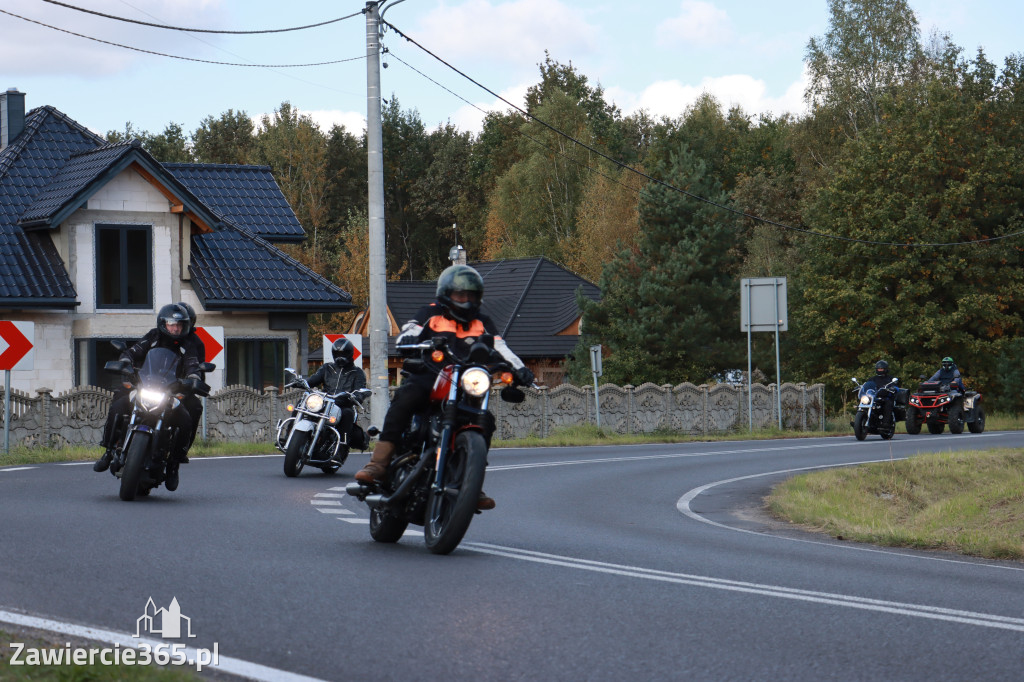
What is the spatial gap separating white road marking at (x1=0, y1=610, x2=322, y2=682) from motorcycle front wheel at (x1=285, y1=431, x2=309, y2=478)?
9930mm

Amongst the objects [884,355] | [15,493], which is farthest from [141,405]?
[884,355]

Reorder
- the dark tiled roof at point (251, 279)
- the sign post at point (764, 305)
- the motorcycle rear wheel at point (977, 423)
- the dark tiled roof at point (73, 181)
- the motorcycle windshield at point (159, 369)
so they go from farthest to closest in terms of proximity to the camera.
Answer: the motorcycle rear wheel at point (977, 423) → the sign post at point (764, 305) → the dark tiled roof at point (251, 279) → the dark tiled roof at point (73, 181) → the motorcycle windshield at point (159, 369)

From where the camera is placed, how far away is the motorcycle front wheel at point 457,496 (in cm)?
838

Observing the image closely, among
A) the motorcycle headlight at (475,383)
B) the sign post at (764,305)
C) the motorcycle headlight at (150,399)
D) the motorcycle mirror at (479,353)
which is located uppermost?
the sign post at (764,305)

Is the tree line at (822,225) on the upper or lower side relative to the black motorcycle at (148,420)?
upper

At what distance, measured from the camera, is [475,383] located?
8445 mm

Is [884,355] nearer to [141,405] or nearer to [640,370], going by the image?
[640,370]

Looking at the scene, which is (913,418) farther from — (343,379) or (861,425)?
(343,379)

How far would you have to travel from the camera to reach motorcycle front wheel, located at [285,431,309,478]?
16.5 meters

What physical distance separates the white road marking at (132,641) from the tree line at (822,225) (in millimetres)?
38992

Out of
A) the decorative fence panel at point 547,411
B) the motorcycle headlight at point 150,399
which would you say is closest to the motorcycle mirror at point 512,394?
the motorcycle headlight at point 150,399

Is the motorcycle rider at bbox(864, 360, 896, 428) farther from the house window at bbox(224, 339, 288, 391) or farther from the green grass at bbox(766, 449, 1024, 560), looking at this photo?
the house window at bbox(224, 339, 288, 391)

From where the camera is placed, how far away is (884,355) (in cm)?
5053

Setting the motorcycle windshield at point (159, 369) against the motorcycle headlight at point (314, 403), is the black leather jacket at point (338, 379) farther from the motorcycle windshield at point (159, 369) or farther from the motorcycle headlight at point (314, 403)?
the motorcycle windshield at point (159, 369)
